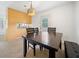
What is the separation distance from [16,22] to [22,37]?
264 millimetres

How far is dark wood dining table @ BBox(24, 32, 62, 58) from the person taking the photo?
1.49 m

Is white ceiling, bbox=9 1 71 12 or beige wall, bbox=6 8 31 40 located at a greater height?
white ceiling, bbox=9 1 71 12

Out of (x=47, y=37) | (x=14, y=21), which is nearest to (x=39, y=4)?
(x=14, y=21)

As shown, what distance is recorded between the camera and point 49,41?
1.76 meters

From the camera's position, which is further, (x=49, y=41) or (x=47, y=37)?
(x=47, y=37)

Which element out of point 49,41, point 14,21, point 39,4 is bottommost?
point 49,41

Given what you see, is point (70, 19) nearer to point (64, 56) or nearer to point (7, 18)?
point (64, 56)

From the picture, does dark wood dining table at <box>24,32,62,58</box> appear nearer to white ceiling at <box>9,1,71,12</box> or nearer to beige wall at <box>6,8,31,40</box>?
beige wall at <box>6,8,31,40</box>

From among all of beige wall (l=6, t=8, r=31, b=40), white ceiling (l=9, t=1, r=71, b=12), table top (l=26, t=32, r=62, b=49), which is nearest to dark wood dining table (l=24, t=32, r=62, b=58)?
table top (l=26, t=32, r=62, b=49)

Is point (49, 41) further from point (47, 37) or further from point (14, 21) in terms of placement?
point (14, 21)

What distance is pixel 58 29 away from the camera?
1.83 metres

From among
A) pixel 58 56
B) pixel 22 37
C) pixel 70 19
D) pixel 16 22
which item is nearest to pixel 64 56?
pixel 58 56

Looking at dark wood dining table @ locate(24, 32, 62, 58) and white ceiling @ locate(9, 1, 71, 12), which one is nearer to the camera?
dark wood dining table @ locate(24, 32, 62, 58)

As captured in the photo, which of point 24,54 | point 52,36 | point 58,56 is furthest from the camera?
point 52,36
